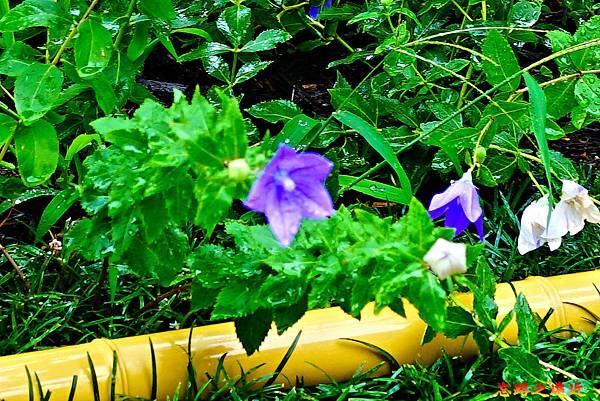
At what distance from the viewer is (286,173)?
959 mm

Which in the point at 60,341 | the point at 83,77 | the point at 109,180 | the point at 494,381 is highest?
the point at 83,77

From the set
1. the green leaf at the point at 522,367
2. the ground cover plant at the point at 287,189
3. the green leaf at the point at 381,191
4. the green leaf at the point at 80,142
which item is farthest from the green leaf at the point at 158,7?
the green leaf at the point at 522,367

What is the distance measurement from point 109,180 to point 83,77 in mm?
338

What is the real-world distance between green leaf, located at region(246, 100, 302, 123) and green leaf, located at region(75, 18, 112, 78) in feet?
1.82

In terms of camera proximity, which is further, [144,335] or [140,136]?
[144,335]

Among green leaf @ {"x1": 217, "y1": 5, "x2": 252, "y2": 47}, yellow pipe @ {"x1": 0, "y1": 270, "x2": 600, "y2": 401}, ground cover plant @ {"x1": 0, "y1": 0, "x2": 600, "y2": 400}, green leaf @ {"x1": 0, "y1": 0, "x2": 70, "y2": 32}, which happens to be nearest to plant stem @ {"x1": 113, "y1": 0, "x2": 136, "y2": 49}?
ground cover plant @ {"x1": 0, "y1": 0, "x2": 600, "y2": 400}

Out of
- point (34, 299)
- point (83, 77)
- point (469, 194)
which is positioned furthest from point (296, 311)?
point (34, 299)

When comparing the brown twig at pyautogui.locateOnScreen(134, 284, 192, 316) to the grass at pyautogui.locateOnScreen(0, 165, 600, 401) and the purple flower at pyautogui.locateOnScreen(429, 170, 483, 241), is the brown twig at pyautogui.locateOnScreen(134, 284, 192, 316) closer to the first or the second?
the grass at pyautogui.locateOnScreen(0, 165, 600, 401)

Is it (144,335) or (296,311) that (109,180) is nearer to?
(296,311)

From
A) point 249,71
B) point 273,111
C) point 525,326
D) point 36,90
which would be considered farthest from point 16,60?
point 525,326

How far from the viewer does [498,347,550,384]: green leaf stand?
1423mm

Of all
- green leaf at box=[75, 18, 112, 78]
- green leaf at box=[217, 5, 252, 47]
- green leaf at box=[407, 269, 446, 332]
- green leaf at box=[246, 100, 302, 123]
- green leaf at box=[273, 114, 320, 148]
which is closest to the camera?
green leaf at box=[407, 269, 446, 332]

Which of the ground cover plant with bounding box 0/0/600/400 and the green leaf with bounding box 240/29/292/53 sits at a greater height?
the green leaf with bounding box 240/29/292/53

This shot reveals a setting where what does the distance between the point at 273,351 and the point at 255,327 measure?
0.67 ft
